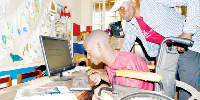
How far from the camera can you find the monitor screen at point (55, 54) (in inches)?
51.8

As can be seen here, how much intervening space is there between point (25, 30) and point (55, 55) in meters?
0.90

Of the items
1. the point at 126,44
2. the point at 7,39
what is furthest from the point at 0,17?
the point at 126,44

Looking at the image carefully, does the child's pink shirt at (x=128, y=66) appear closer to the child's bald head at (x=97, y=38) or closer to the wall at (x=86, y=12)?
the child's bald head at (x=97, y=38)

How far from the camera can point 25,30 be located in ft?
6.95

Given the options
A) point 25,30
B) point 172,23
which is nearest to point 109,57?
point 172,23

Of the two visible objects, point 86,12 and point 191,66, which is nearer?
point 191,66

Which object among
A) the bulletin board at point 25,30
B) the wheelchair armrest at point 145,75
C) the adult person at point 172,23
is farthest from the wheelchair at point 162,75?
the bulletin board at point 25,30

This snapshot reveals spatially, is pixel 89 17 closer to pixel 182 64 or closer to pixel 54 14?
pixel 54 14

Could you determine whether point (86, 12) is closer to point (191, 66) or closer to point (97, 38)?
point (97, 38)

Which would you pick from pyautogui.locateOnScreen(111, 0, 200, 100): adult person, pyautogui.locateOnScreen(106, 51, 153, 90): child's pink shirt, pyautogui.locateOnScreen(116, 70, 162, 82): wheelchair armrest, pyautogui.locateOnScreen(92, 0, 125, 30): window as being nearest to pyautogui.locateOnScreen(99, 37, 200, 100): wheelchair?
pyautogui.locateOnScreen(116, 70, 162, 82): wheelchair armrest

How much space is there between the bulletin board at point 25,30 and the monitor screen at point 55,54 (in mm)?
668

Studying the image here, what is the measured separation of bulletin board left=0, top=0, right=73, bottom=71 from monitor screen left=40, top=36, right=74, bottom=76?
2.19 ft

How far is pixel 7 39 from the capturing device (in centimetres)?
185

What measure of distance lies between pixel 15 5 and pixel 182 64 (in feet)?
6.43
